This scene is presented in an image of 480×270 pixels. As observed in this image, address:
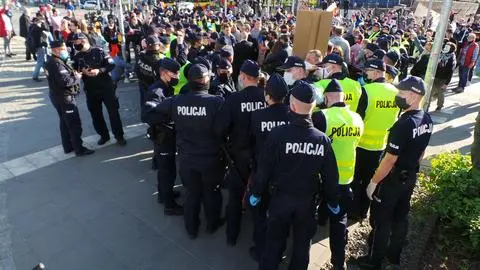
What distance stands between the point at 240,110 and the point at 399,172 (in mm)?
1742

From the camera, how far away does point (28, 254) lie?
4.09m

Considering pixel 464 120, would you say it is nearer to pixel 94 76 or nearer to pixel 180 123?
pixel 180 123

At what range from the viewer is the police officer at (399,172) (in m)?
3.36

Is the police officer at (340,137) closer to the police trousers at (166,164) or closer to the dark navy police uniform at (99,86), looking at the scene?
the police trousers at (166,164)

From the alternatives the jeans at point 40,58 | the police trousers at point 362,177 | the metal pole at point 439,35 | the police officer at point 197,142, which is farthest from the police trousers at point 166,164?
the jeans at point 40,58

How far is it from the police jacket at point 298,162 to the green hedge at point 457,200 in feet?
5.35

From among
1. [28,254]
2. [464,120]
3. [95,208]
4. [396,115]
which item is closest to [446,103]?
[464,120]

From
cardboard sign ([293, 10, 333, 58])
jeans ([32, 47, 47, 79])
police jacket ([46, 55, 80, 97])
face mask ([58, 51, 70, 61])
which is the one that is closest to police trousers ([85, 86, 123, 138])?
police jacket ([46, 55, 80, 97])

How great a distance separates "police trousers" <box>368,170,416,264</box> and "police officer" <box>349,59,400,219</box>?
934mm

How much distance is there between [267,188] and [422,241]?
217cm

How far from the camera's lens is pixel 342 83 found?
4.58 meters

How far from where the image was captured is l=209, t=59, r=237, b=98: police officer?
4.84 m

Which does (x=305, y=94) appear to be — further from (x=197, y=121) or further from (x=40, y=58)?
(x=40, y=58)

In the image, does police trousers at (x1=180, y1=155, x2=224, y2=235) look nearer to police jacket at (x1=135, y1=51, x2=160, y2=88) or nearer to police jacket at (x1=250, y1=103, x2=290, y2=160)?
police jacket at (x1=250, y1=103, x2=290, y2=160)
